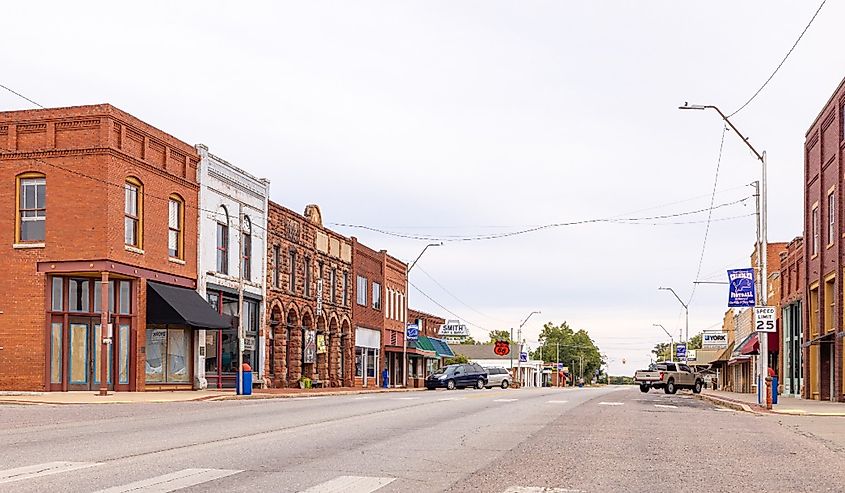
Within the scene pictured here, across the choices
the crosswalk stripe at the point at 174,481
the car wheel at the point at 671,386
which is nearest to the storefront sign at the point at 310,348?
the car wheel at the point at 671,386

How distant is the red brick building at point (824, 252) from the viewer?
37.6 m

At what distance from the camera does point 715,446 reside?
1627 cm

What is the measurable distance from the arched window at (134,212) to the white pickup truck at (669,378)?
99.7 ft

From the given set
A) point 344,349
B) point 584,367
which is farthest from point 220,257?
point 584,367

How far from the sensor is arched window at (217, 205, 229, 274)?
44250 mm

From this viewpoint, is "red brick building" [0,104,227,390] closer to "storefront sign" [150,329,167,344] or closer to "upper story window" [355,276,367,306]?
"storefront sign" [150,329,167,344]

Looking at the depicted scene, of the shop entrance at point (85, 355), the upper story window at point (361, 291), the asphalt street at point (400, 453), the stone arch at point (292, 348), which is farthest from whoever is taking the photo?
the upper story window at point (361, 291)

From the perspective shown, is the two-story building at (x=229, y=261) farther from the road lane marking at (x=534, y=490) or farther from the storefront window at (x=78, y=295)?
the road lane marking at (x=534, y=490)

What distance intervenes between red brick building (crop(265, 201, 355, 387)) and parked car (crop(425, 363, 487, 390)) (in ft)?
16.4

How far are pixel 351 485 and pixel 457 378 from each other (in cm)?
5207

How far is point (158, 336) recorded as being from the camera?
39594 millimetres

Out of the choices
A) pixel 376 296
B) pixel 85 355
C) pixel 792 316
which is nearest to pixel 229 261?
pixel 85 355

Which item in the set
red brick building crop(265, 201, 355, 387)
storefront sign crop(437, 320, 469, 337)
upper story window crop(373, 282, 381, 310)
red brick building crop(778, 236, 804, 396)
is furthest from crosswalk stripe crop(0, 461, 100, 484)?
storefront sign crop(437, 320, 469, 337)

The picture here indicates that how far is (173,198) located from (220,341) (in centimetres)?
711
